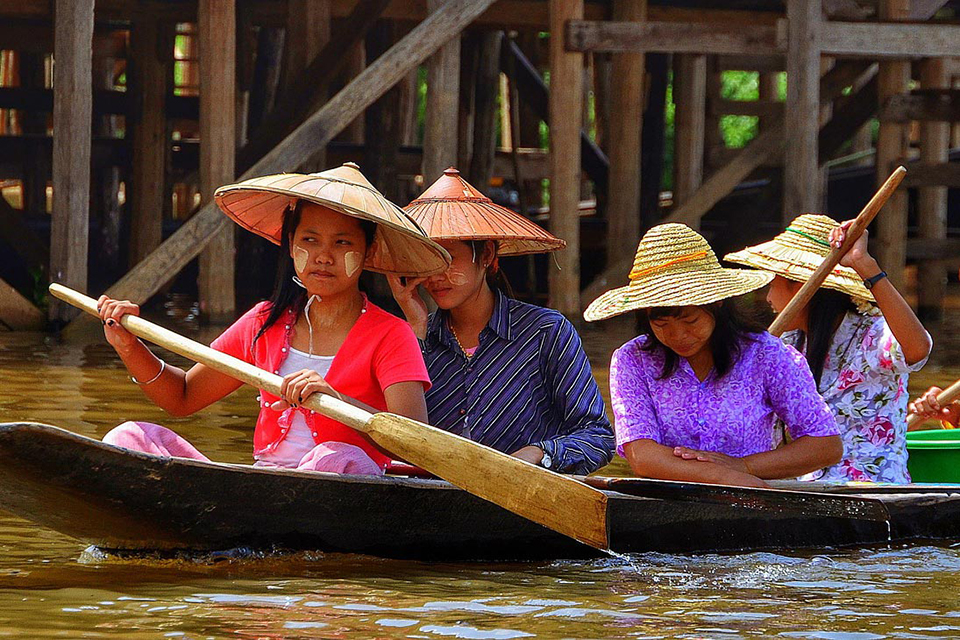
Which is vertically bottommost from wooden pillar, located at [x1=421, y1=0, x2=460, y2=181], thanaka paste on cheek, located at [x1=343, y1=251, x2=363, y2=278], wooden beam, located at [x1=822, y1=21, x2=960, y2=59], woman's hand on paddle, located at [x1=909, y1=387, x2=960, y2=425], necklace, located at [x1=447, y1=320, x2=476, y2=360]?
woman's hand on paddle, located at [x1=909, y1=387, x2=960, y2=425]

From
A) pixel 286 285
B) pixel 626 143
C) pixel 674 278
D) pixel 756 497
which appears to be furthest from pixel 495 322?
pixel 626 143

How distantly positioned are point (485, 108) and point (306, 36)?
1722 mm

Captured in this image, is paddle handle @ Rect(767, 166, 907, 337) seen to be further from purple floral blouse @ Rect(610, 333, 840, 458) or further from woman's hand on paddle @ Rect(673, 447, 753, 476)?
woman's hand on paddle @ Rect(673, 447, 753, 476)

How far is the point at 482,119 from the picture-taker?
12070mm

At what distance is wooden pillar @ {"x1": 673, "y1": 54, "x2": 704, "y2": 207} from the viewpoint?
11773 mm

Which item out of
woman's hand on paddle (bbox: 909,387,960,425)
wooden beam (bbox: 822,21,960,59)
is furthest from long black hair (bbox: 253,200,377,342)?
wooden beam (bbox: 822,21,960,59)

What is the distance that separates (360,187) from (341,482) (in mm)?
715

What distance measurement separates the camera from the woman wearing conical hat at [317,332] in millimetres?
3877

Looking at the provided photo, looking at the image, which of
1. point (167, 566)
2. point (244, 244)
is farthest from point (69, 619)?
point (244, 244)

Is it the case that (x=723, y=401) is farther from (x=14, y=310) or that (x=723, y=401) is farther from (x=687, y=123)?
(x=687, y=123)

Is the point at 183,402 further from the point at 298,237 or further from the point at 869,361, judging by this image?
the point at 869,361

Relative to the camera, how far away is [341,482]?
3.85 metres

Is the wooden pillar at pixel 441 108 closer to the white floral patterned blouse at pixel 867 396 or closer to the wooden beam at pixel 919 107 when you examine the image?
the wooden beam at pixel 919 107

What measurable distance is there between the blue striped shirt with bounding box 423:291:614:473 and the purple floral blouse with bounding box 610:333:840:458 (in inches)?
4.6
